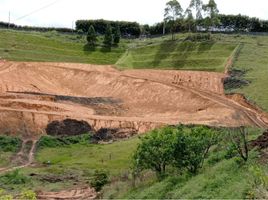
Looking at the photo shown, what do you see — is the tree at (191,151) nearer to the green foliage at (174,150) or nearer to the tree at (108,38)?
the green foliage at (174,150)

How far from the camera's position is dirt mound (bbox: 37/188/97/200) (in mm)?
38438

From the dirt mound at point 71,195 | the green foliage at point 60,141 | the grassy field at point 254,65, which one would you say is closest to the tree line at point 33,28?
the grassy field at point 254,65

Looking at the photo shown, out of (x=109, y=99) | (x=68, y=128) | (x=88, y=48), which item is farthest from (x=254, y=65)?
(x=88, y=48)

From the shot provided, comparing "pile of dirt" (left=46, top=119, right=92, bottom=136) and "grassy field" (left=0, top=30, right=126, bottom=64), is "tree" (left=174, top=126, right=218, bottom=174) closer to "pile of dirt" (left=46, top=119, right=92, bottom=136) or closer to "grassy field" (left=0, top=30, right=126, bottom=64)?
"pile of dirt" (left=46, top=119, right=92, bottom=136)

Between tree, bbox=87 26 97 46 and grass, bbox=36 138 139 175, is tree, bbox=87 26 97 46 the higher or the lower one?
the higher one

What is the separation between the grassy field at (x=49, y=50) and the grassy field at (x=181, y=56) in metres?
4.74

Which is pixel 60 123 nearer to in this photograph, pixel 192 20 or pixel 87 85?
pixel 87 85

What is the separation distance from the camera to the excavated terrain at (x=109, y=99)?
58.3 metres

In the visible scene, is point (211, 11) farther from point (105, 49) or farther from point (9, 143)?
point (9, 143)

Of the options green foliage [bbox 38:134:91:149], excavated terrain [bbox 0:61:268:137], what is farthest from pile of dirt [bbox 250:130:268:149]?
green foliage [bbox 38:134:91:149]

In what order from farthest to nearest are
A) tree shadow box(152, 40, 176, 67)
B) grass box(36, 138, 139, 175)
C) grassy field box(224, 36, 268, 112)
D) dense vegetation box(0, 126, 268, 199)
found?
tree shadow box(152, 40, 176, 67) < grassy field box(224, 36, 268, 112) < grass box(36, 138, 139, 175) < dense vegetation box(0, 126, 268, 199)

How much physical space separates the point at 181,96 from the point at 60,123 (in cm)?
1699

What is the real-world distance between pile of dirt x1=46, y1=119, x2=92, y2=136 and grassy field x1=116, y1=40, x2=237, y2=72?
26379mm

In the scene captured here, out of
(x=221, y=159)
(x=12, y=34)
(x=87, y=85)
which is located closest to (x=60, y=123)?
(x=87, y=85)
